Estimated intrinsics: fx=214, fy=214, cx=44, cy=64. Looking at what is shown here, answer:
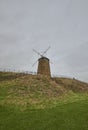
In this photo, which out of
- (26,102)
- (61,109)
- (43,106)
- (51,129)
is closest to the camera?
(51,129)

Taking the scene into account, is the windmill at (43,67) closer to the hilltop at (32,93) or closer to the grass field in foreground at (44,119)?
the hilltop at (32,93)

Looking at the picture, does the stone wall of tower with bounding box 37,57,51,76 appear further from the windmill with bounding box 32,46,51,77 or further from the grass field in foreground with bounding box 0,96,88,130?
the grass field in foreground with bounding box 0,96,88,130

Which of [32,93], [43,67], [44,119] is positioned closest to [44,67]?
[43,67]

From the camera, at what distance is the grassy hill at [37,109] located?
22609 millimetres

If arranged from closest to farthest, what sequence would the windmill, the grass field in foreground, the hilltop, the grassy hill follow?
the grass field in foreground < the grassy hill < the hilltop < the windmill

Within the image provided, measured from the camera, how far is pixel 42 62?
65688 millimetres

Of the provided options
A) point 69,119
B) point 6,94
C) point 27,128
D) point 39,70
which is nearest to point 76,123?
point 69,119

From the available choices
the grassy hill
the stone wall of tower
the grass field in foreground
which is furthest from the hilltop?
the stone wall of tower

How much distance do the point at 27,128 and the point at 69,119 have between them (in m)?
5.15

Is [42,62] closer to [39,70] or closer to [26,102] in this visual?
[39,70]

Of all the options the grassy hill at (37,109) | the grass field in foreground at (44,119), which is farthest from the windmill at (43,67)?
the grass field in foreground at (44,119)

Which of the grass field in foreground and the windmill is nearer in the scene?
the grass field in foreground

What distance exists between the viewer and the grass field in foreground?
21953 millimetres

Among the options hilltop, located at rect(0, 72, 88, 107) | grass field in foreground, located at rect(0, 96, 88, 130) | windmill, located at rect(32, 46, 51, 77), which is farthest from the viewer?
windmill, located at rect(32, 46, 51, 77)
